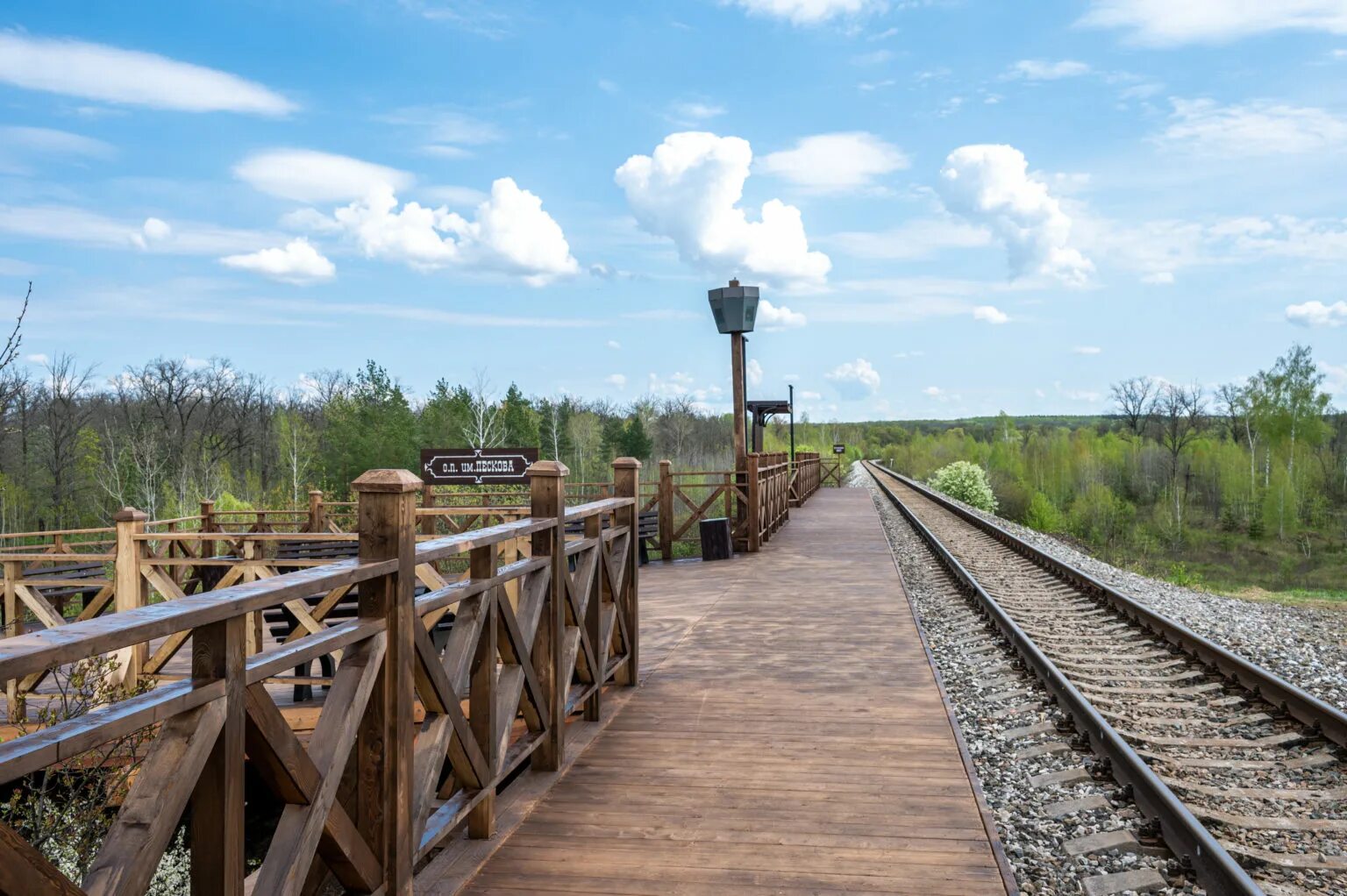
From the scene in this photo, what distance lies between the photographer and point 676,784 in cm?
398

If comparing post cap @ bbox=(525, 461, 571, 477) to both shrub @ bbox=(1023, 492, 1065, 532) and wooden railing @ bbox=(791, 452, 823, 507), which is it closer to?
wooden railing @ bbox=(791, 452, 823, 507)

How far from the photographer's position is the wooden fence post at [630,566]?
5.37m

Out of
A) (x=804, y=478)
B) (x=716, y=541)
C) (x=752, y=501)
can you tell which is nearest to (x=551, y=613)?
(x=716, y=541)

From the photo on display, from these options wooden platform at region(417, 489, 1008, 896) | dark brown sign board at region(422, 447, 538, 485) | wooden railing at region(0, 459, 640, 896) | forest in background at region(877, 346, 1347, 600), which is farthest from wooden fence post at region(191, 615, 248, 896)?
forest in background at region(877, 346, 1347, 600)

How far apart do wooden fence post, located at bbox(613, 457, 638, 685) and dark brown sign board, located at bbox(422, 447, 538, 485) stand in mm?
8257

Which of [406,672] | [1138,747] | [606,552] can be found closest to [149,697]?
[406,672]

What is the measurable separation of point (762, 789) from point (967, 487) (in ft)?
129

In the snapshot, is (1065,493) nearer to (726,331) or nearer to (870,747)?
(726,331)

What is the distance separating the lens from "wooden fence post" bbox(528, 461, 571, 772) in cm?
400

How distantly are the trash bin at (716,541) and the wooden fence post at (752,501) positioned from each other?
0.78 meters

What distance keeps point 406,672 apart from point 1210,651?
249 inches

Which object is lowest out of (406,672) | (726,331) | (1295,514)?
(1295,514)

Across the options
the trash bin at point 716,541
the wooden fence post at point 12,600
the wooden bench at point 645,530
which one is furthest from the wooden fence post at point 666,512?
the wooden fence post at point 12,600

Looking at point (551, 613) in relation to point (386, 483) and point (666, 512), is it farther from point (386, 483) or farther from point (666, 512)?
point (666, 512)
